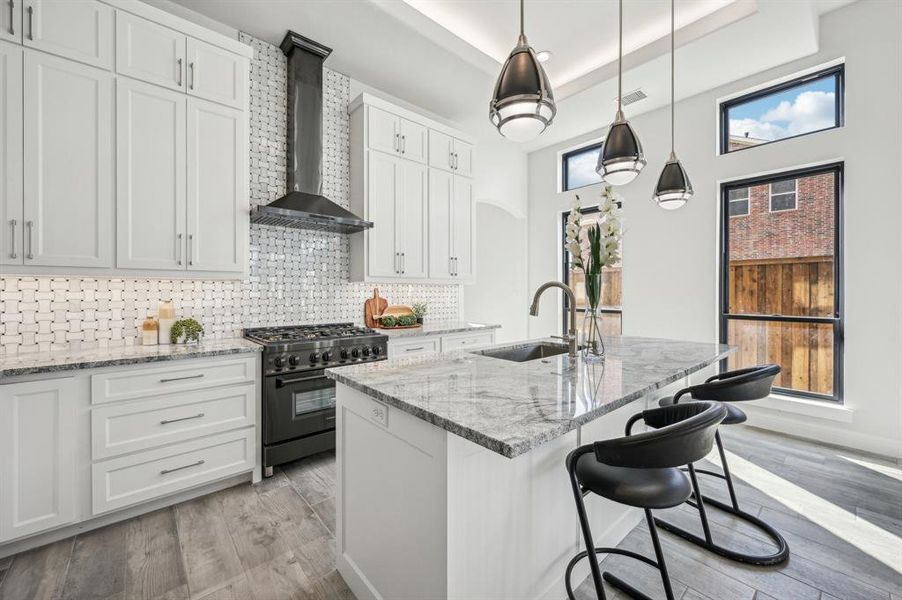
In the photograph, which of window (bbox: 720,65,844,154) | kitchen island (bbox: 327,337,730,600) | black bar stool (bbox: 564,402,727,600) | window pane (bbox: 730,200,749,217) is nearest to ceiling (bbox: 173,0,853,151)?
window (bbox: 720,65,844,154)

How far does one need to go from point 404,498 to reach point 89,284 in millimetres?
2587

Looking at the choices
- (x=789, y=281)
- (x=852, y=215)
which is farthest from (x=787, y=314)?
(x=852, y=215)

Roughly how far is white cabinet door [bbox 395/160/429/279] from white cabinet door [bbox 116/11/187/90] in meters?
1.80

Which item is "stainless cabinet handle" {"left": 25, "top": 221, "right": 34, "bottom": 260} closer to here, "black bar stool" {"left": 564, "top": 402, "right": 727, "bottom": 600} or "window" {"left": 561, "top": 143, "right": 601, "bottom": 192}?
"black bar stool" {"left": 564, "top": 402, "right": 727, "bottom": 600}

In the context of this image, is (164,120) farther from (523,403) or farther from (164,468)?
(523,403)

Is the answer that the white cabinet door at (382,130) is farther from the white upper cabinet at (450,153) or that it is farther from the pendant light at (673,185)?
the pendant light at (673,185)

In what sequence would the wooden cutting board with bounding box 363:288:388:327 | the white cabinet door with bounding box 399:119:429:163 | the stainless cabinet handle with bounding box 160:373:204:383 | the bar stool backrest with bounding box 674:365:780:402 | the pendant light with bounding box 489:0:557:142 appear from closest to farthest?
1. the pendant light with bounding box 489:0:557:142
2. the bar stool backrest with bounding box 674:365:780:402
3. the stainless cabinet handle with bounding box 160:373:204:383
4. the white cabinet door with bounding box 399:119:429:163
5. the wooden cutting board with bounding box 363:288:388:327

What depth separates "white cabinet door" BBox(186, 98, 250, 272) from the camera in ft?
8.63

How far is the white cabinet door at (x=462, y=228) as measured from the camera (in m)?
4.29

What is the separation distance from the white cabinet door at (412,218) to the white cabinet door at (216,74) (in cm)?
143

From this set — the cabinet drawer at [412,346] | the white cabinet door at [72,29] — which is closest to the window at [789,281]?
the cabinet drawer at [412,346]

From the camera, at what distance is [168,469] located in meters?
2.31

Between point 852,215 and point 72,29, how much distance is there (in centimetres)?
552

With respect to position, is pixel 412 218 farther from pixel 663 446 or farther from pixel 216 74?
pixel 663 446
